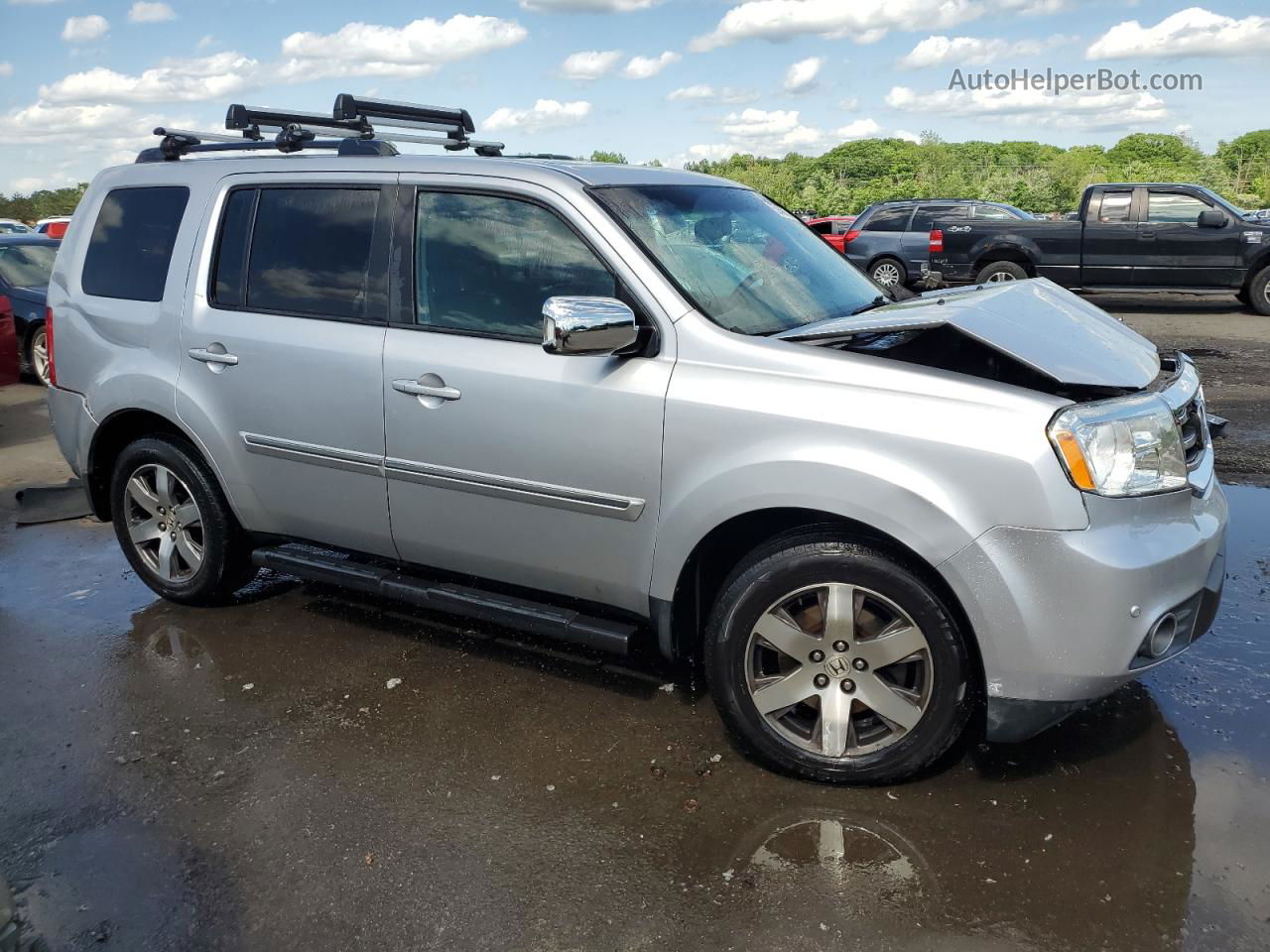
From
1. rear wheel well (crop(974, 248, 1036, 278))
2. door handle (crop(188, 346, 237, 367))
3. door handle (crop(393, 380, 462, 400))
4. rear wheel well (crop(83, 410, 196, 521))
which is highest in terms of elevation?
rear wheel well (crop(974, 248, 1036, 278))

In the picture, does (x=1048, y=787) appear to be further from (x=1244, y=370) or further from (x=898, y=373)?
(x=1244, y=370)

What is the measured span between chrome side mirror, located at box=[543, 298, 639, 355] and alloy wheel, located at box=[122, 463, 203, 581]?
88.0 inches

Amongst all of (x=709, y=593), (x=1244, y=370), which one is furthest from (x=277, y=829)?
(x=1244, y=370)

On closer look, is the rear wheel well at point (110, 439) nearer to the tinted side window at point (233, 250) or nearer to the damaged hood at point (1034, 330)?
the tinted side window at point (233, 250)

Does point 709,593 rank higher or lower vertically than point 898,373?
lower

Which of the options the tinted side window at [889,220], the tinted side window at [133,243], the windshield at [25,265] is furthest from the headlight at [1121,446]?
the tinted side window at [889,220]

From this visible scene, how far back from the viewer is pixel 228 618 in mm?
4965

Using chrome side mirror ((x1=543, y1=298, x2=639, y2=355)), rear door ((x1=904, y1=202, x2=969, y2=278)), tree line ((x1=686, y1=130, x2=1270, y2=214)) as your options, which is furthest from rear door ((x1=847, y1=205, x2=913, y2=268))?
chrome side mirror ((x1=543, y1=298, x2=639, y2=355))

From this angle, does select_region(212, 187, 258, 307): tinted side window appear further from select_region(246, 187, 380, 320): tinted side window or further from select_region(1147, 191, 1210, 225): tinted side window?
select_region(1147, 191, 1210, 225): tinted side window

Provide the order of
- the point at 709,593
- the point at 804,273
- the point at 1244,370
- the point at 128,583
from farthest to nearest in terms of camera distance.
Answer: the point at 1244,370 → the point at 128,583 → the point at 804,273 → the point at 709,593

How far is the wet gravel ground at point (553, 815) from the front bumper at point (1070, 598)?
448 mm

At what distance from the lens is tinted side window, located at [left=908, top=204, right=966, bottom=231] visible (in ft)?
60.1

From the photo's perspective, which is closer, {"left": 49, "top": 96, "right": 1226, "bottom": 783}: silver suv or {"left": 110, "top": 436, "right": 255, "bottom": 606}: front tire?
{"left": 49, "top": 96, "right": 1226, "bottom": 783}: silver suv

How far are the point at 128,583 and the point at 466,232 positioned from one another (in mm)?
2892
